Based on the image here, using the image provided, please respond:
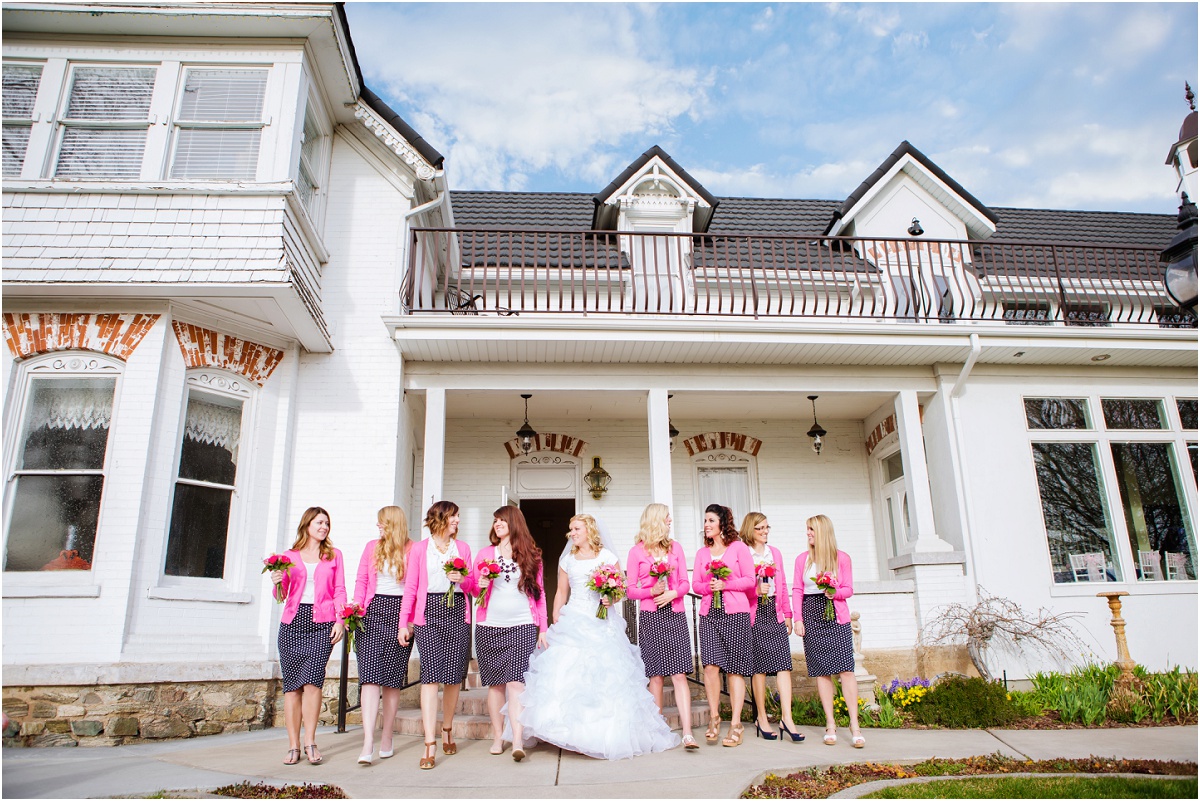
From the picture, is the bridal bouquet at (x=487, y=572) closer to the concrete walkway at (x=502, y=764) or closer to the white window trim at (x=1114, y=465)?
the concrete walkway at (x=502, y=764)

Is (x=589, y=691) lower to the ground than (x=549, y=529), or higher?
lower

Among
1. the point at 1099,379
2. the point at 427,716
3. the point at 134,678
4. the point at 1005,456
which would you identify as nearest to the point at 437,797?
the point at 427,716

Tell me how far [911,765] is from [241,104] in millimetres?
8367

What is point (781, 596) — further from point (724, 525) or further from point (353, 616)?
point (353, 616)

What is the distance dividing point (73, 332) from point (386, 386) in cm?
291

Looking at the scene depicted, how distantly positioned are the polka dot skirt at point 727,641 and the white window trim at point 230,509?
4452mm

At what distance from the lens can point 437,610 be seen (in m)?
5.30

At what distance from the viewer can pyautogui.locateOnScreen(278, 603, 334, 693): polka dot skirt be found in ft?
16.5

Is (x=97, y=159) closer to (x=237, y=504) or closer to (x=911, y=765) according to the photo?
(x=237, y=504)

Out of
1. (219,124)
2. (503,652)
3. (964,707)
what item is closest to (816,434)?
(964,707)

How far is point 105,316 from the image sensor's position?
7.18 meters

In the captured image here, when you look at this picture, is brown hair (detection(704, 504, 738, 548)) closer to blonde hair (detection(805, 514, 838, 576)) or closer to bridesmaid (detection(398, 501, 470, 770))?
blonde hair (detection(805, 514, 838, 576))

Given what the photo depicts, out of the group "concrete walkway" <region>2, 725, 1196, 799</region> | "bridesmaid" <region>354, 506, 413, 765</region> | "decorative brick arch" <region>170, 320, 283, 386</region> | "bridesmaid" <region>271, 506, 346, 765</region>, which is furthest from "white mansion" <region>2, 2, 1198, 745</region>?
"bridesmaid" <region>354, 506, 413, 765</region>

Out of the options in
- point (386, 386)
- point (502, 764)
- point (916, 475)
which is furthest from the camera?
point (916, 475)
